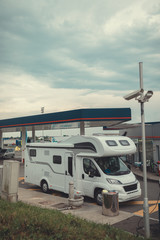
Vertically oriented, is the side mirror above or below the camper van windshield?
below

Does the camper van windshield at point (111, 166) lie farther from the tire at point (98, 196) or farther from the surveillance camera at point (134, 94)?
the surveillance camera at point (134, 94)

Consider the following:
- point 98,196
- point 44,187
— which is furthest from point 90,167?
point 44,187

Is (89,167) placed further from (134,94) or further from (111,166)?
(134,94)

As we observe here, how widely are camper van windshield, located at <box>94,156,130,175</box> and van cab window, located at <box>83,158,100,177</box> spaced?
285 mm

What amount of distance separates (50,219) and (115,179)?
4.02 meters

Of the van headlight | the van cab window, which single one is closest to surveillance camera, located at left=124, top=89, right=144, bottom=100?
the van headlight

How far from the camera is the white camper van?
999 centimetres

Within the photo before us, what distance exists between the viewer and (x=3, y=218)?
644 cm

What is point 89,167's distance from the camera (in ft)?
35.4

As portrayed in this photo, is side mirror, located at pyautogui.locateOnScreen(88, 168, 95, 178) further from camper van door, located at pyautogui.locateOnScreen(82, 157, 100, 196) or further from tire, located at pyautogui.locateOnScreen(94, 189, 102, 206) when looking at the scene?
tire, located at pyautogui.locateOnScreen(94, 189, 102, 206)

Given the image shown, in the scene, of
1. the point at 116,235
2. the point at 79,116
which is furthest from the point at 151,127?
the point at 116,235

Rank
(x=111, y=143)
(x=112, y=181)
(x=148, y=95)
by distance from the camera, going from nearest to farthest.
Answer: (x=148, y=95) < (x=112, y=181) < (x=111, y=143)

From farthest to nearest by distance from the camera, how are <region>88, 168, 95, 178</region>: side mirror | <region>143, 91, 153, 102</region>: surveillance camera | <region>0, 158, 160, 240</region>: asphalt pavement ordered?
<region>88, 168, 95, 178</region>: side mirror
<region>0, 158, 160, 240</region>: asphalt pavement
<region>143, 91, 153, 102</region>: surveillance camera

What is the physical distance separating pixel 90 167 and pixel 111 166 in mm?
969
